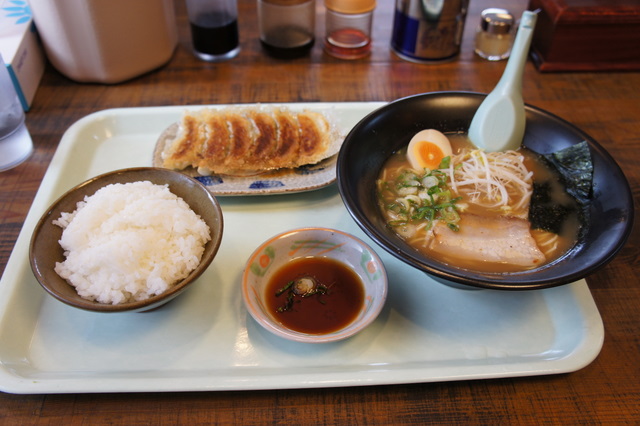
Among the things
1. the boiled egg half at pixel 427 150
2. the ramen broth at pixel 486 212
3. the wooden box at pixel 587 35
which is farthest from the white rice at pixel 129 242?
the wooden box at pixel 587 35

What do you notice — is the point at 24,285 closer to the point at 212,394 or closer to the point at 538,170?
the point at 212,394

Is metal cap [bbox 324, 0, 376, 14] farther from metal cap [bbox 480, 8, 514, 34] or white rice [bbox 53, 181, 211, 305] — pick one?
white rice [bbox 53, 181, 211, 305]

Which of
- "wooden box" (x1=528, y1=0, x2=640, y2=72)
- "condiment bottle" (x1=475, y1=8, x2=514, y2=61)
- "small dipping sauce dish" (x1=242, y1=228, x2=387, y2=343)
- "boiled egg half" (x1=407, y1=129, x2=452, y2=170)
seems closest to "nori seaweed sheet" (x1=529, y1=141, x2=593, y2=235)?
"boiled egg half" (x1=407, y1=129, x2=452, y2=170)

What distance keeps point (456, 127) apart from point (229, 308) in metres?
1.09

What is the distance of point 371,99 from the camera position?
8.55 feet

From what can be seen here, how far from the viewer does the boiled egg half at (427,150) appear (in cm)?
182

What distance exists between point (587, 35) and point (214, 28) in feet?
6.58

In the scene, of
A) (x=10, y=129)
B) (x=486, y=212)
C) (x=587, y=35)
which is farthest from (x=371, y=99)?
(x=10, y=129)

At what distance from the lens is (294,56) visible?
2869 millimetres

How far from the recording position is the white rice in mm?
1408

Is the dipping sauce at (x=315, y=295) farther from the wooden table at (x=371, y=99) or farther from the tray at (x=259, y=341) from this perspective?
the wooden table at (x=371, y=99)

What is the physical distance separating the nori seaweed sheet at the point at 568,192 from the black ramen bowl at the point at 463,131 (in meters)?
0.02

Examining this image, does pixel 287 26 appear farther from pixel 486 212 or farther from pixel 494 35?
pixel 486 212

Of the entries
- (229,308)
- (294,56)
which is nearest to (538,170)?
(229,308)
